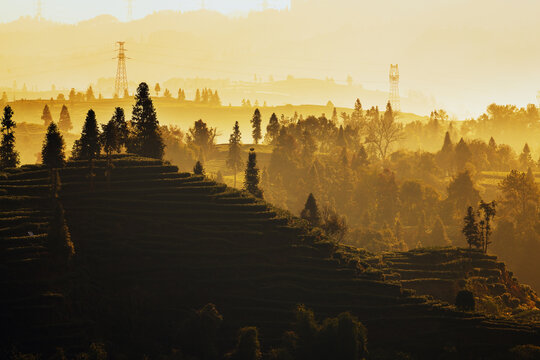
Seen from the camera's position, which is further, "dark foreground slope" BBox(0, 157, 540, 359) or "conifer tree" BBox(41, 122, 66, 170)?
"conifer tree" BBox(41, 122, 66, 170)

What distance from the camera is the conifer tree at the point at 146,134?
128500 mm

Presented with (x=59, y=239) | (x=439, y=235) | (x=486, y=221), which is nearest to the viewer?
(x=59, y=239)

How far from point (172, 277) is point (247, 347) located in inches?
646

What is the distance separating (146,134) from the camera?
129625mm

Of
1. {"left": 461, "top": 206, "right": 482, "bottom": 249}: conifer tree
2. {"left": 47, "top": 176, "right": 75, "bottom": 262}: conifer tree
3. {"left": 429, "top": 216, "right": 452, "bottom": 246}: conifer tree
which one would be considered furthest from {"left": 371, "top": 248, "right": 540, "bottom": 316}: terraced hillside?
{"left": 47, "top": 176, "right": 75, "bottom": 262}: conifer tree

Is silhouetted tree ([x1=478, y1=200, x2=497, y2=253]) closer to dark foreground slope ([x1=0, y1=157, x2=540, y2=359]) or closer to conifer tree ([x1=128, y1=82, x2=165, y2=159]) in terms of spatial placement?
dark foreground slope ([x1=0, y1=157, x2=540, y2=359])

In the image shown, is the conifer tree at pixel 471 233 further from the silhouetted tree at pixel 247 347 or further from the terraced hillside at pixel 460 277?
the silhouetted tree at pixel 247 347

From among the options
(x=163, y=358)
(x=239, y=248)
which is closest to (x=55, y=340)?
(x=163, y=358)

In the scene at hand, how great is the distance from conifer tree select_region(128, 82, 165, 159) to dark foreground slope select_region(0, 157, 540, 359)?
20.9 meters

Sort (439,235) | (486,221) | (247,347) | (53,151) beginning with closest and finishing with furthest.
Answer: (247,347) < (53,151) < (486,221) < (439,235)

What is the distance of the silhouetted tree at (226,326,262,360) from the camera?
8119 centimetres

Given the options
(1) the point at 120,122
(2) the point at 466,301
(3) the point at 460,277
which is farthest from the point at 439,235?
(1) the point at 120,122

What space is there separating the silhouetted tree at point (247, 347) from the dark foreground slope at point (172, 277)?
336 cm

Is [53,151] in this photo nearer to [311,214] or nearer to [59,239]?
[59,239]
